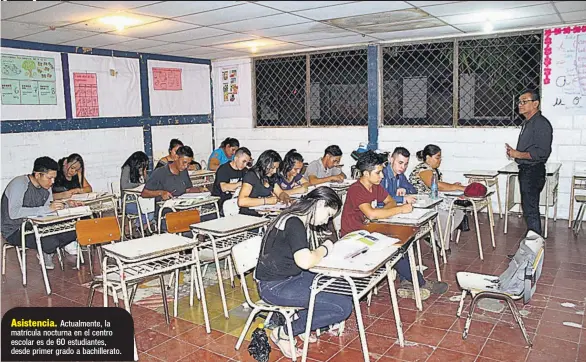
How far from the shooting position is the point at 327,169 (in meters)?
6.23

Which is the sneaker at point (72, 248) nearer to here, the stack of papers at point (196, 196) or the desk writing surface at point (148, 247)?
the stack of papers at point (196, 196)

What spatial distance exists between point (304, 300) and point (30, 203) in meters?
3.02

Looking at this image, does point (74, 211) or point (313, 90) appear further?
point (313, 90)

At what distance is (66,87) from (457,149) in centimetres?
554

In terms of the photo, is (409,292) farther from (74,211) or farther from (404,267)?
(74,211)

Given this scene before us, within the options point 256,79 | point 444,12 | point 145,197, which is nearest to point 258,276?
point 145,197

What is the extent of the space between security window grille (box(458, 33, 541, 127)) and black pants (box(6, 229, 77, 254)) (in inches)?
206

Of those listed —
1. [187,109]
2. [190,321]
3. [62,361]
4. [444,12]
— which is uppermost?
[444,12]

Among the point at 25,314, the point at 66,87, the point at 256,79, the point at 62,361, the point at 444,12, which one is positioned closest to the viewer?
the point at 62,361

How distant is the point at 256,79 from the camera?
875cm

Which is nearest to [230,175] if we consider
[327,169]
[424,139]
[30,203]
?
[327,169]

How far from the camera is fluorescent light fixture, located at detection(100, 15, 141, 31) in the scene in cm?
491

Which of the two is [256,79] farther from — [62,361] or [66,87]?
[62,361]

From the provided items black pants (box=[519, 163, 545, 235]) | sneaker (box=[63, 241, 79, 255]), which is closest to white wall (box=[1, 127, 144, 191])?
sneaker (box=[63, 241, 79, 255])
